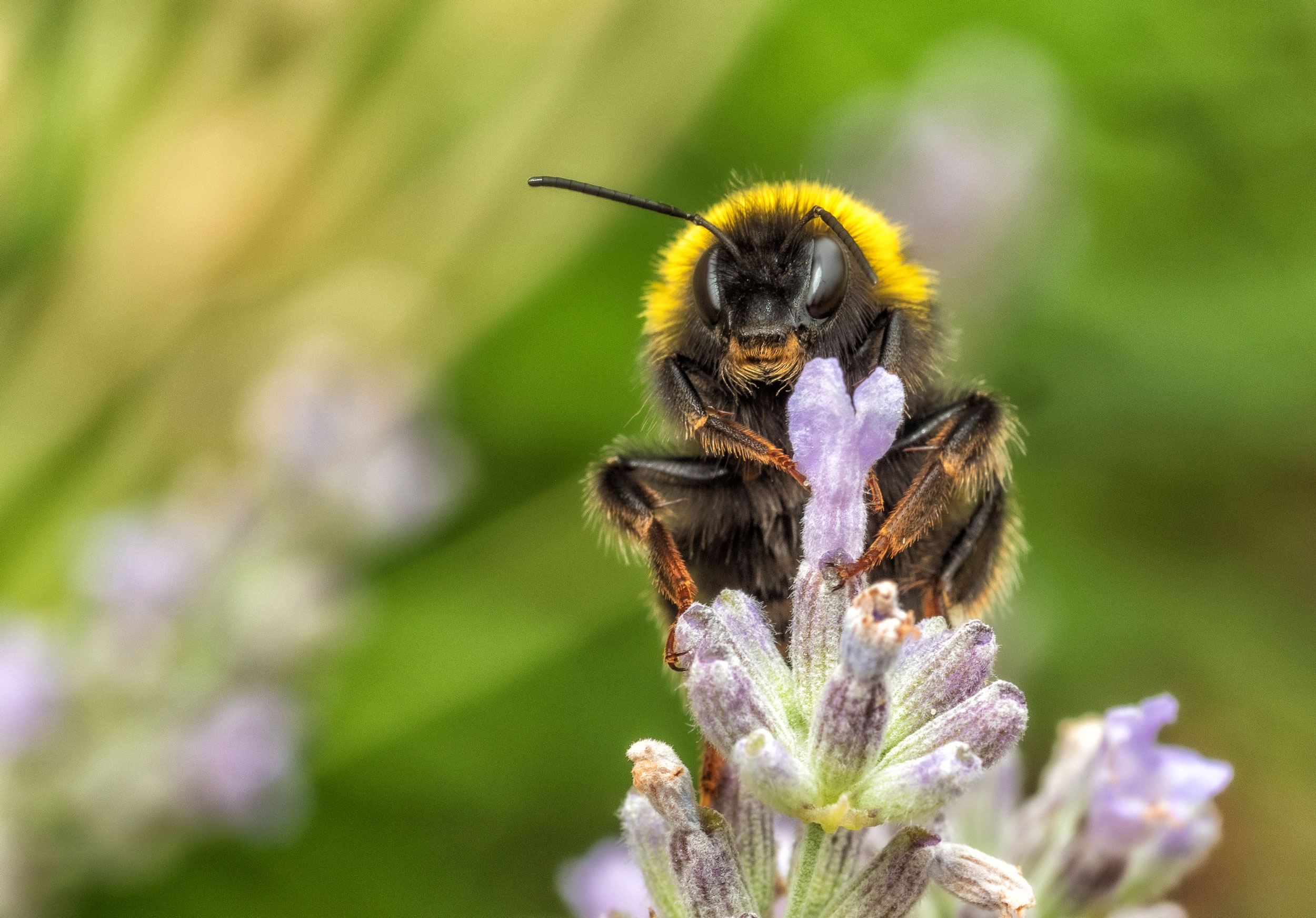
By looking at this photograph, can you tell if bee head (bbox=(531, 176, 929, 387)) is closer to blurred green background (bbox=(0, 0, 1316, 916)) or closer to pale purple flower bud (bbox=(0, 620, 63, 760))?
blurred green background (bbox=(0, 0, 1316, 916))

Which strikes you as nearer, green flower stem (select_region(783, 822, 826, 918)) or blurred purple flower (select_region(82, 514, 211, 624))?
green flower stem (select_region(783, 822, 826, 918))

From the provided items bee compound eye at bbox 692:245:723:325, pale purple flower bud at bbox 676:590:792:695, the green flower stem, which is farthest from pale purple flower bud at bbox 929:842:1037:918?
bee compound eye at bbox 692:245:723:325

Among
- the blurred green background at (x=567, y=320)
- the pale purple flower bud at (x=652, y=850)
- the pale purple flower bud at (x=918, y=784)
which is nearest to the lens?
the pale purple flower bud at (x=918, y=784)

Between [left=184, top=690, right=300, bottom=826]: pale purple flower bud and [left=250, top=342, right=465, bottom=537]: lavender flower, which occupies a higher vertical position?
[left=250, top=342, right=465, bottom=537]: lavender flower

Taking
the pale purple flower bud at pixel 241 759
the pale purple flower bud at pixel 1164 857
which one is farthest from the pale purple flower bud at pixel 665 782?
the pale purple flower bud at pixel 241 759

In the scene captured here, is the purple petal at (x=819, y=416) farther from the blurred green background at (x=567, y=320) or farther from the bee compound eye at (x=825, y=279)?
the blurred green background at (x=567, y=320)

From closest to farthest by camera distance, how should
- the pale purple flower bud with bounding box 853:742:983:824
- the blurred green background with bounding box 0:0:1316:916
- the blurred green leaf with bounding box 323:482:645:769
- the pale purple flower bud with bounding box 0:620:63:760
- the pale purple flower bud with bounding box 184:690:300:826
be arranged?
the pale purple flower bud with bounding box 853:742:983:824, the pale purple flower bud with bounding box 0:620:63:760, the pale purple flower bud with bounding box 184:690:300:826, the blurred green background with bounding box 0:0:1316:916, the blurred green leaf with bounding box 323:482:645:769

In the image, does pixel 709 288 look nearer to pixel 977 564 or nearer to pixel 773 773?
pixel 977 564
